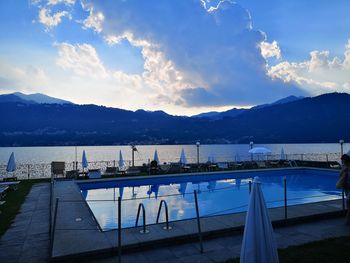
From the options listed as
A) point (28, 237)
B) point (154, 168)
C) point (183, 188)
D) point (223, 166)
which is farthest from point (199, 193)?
point (223, 166)

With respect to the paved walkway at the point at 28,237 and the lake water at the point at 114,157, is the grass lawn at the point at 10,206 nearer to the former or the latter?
the paved walkway at the point at 28,237

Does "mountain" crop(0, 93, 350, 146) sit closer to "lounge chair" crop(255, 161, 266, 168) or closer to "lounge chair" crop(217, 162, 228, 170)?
"lounge chair" crop(255, 161, 266, 168)

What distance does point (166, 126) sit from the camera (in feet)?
590

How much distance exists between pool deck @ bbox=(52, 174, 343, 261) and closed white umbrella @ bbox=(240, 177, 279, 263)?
2958 millimetres

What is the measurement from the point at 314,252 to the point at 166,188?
12.8 m

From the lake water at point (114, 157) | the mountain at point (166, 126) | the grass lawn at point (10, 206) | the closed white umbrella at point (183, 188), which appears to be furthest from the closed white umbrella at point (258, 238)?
the mountain at point (166, 126)

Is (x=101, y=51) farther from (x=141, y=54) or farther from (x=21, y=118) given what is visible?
(x=21, y=118)

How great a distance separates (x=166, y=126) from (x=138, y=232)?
17301 centimetres

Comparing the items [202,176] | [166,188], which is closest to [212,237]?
[166,188]

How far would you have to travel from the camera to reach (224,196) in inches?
565

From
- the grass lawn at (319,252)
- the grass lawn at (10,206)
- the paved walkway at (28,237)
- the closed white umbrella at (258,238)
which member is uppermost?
the closed white umbrella at (258,238)

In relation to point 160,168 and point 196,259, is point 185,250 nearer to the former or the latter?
point 196,259

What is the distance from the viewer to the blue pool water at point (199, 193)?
11302 millimetres

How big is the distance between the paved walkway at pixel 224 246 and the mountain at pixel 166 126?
140 metres
